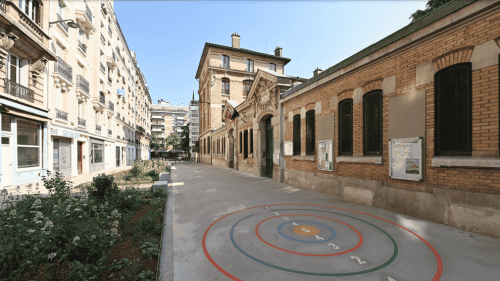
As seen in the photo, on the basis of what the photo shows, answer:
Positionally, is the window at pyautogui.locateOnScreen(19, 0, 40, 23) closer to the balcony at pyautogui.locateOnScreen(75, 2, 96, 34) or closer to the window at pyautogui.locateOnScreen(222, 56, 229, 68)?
the balcony at pyautogui.locateOnScreen(75, 2, 96, 34)

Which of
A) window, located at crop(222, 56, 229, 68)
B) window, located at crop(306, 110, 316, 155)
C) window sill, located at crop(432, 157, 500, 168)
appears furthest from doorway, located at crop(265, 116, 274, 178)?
window, located at crop(222, 56, 229, 68)

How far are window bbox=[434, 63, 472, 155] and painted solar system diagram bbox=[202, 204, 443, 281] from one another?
8.20 ft

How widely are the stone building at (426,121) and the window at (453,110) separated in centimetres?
2

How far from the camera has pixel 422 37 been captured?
583cm

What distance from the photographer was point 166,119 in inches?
3440

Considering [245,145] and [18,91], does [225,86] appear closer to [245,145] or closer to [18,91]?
[245,145]

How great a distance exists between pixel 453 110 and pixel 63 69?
22156 millimetres

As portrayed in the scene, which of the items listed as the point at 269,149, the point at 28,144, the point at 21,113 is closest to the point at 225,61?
the point at 269,149

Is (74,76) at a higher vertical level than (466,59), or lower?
higher

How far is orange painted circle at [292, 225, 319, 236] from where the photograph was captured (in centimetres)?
489

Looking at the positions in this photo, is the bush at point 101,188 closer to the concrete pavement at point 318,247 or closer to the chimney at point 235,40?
the concrete pavement at point 318,247

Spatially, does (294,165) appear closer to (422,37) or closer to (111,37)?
(422,37)

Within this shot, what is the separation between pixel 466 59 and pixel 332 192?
598 centimetres

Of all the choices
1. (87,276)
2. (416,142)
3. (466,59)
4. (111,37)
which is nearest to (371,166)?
(416,142)
